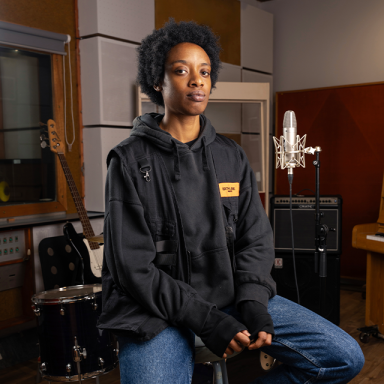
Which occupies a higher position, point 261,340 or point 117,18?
point 117,18

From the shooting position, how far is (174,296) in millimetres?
1245

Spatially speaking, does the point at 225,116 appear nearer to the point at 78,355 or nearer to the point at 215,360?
the point at 78,355

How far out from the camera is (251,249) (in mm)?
1442

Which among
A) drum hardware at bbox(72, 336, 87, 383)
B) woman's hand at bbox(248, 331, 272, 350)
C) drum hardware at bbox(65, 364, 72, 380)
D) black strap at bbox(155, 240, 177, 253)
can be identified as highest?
black strap at bbox(155, 240, 177, 253)

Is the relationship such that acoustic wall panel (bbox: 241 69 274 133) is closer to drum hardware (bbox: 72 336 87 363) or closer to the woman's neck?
the woman's neck

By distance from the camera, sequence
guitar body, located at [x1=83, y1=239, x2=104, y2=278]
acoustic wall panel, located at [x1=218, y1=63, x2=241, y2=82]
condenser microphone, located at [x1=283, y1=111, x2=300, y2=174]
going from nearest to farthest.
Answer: condenser microphone, located at [x1=283, y1=111, x2=300, y2=174] → guitar body, located at [x1=83, y1=239, x2=104, y2=278] → acoustic wall panel, located at [x1=218, y1=63, x2=241, y2=82]

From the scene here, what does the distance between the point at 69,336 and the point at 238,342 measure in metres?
1.14

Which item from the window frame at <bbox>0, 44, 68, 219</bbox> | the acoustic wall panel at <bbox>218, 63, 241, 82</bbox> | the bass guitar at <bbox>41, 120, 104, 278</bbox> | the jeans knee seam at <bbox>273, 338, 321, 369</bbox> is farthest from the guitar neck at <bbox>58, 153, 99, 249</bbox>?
the acoustic wall panel at <bbox>218, 63, 241, 82</bbox>

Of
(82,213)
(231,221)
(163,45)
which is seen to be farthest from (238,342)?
(82,213)

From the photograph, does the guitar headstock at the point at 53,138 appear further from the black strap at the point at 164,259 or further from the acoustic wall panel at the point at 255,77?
the acoustic wall panel at the point at 255,77

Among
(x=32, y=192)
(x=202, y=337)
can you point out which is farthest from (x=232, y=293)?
(x=32, y=192)

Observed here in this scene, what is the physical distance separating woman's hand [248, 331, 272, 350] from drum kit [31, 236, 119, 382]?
108cm

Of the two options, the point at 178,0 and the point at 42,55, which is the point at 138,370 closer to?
the point at 42,55

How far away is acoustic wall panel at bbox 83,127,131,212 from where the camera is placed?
3.22 m
